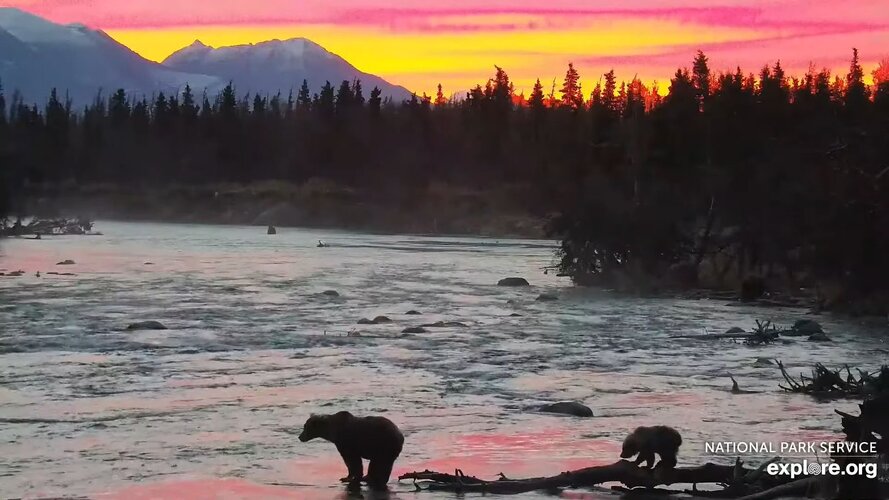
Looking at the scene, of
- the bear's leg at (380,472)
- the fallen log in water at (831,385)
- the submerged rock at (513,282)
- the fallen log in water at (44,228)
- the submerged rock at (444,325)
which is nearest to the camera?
the bear's leg at (380,472)

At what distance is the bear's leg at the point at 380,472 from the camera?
1144 cm

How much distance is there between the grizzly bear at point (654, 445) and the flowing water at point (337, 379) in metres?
0.72

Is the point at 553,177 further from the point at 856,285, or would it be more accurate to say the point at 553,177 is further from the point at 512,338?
the point at 512,338

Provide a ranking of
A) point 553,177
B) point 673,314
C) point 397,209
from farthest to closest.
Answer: point 397,209 < point 553,177 < point 673,314

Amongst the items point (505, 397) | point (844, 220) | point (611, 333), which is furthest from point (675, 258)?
point (505, 397)

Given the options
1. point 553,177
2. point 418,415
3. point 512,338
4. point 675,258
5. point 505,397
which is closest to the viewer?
point 418,415

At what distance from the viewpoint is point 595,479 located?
1119 centimetres

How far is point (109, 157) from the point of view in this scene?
5846 inches

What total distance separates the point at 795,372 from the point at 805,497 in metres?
10.8

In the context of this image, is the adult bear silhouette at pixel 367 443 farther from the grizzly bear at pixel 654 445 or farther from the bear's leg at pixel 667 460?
the bear's leg at pixel 667 460

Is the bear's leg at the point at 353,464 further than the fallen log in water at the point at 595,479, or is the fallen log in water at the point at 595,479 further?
the bear's leg at the point at 353,464

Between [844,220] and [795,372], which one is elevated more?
[844,220]

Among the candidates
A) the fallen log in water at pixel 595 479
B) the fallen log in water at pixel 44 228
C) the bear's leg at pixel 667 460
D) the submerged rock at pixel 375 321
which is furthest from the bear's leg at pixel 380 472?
the fallen log in water at pixel 44 228

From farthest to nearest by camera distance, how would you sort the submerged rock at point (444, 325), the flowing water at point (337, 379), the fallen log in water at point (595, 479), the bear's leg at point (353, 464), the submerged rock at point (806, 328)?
the submerged rock at point (444, 325), the submerged rock at point (806, 328), the flowing water at point (337, 379), the bear's leg at point (353, 464), the fallen log in water at point (595, 479)
